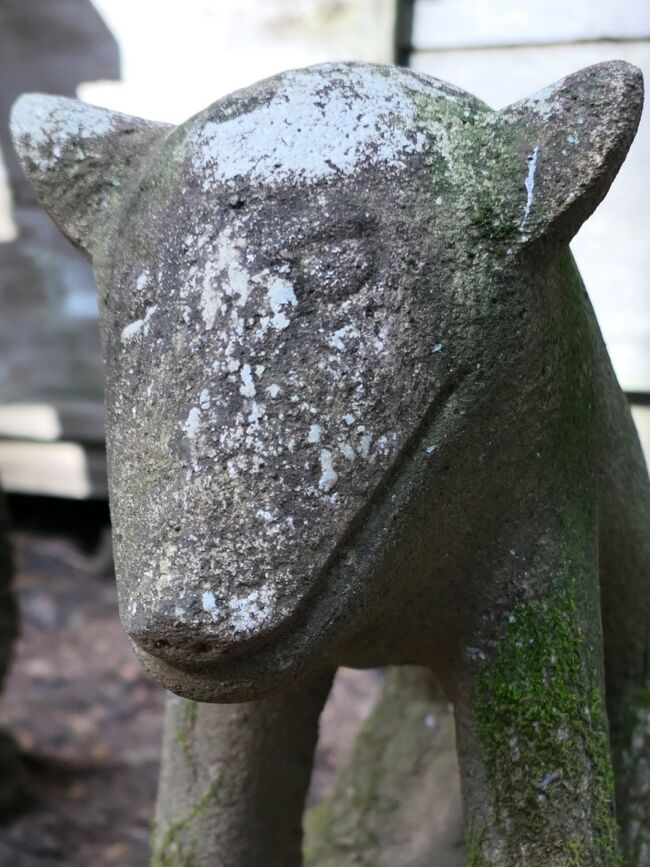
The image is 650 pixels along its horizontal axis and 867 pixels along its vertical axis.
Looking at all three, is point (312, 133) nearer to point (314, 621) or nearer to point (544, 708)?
point (314, 621)

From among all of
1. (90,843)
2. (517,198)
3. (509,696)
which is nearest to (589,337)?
(517,198)

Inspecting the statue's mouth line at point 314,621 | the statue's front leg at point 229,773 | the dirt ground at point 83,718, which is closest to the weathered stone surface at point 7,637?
the dirt ground at point 83,718

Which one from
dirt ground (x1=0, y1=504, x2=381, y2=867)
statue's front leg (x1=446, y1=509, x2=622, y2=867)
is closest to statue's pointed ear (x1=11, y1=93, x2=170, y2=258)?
statue's front leg (x1=446, y1=509, x2=622, y2=867)

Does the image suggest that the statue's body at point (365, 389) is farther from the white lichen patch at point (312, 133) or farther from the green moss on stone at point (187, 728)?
the green moss on stone at point (187, 728)

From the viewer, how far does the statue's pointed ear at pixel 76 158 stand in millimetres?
715

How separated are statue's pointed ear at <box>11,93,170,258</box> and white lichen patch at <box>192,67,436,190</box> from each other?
11cm

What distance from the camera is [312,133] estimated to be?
60 centimetres

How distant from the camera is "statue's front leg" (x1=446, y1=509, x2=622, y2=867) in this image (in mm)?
701

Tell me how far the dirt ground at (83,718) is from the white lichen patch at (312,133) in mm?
1241

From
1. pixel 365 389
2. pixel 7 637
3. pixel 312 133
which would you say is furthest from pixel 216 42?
pixel 365 389

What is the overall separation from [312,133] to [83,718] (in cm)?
164

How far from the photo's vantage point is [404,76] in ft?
2.14

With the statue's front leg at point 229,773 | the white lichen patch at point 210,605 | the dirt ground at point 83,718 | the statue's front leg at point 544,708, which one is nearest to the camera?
the white lichen patch at point 210,605

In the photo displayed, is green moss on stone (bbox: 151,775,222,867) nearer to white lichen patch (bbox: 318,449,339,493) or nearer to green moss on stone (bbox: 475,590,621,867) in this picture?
green moss on stone (bbox: 475,590,621,867)
